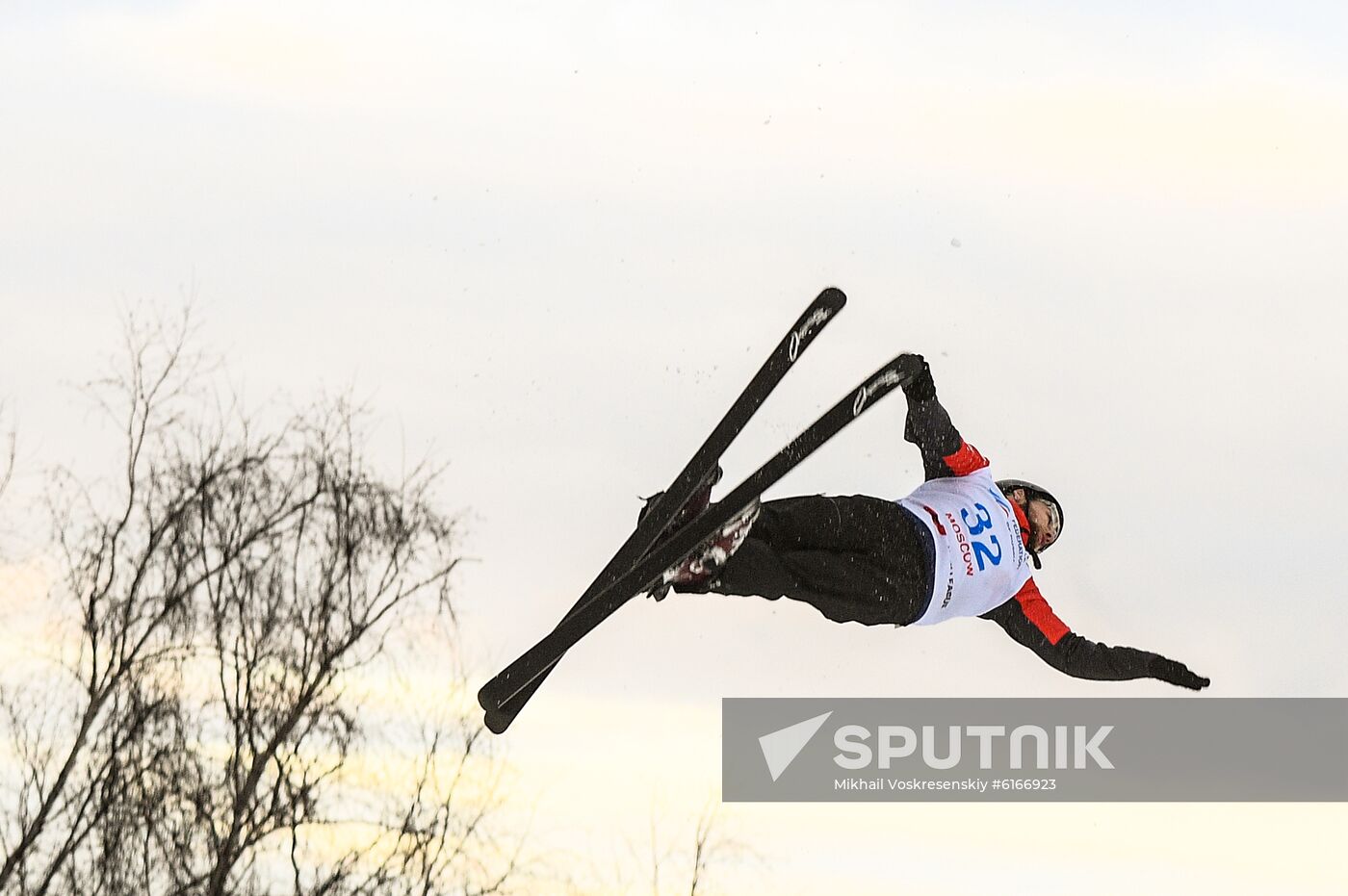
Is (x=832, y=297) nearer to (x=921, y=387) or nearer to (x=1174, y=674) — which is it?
(x=921, y=387)

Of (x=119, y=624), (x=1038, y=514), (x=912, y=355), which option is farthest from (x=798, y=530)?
(x=119, y=624)

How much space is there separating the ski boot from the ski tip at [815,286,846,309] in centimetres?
87

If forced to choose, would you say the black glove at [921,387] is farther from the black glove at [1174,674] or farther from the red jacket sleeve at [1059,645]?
the black glove at [1174,674]

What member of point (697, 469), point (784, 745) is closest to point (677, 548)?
point (697, 469)

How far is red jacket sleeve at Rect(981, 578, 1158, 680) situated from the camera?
5.09 metres

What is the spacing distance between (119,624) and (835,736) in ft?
11.1

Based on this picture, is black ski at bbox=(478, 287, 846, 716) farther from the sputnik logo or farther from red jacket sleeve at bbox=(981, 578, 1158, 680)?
the sputnik logo

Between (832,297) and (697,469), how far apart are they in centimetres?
80

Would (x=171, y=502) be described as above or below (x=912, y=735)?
above

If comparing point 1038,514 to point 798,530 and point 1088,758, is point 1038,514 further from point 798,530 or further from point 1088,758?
point 1088,758

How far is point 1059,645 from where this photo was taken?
5.17 meters

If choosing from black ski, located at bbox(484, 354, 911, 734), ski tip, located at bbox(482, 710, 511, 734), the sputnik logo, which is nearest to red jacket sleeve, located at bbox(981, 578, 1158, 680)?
black ski, located at bbox(484, 354, 911, 734)

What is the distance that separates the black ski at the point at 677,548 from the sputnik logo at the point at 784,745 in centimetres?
290

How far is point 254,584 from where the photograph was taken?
7.91 metres
